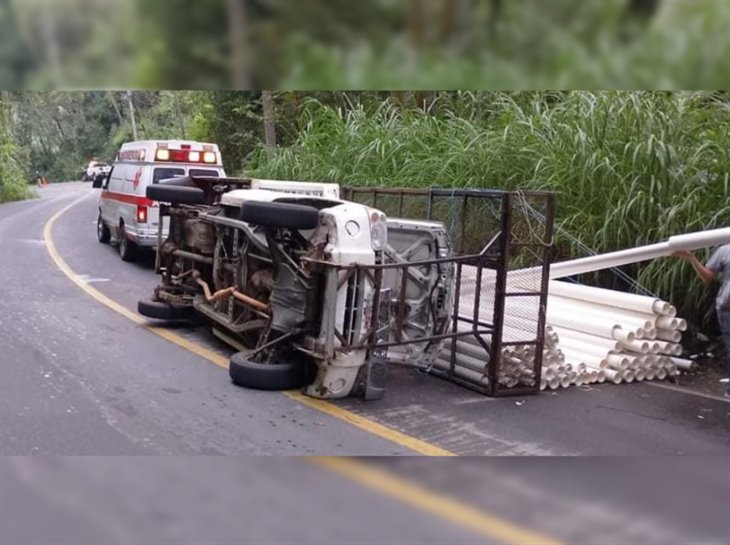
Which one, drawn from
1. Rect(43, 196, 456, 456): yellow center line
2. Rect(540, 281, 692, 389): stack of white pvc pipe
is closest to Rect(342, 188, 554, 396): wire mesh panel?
Rect(540, 281, 692, 389): stack of white pvc pipe

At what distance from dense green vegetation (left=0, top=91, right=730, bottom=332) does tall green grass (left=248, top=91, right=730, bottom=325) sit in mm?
13

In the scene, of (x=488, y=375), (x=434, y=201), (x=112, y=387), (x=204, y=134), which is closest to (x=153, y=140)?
(x=204, y=134)

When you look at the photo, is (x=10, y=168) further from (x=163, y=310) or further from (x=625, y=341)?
(x=625, y=341)

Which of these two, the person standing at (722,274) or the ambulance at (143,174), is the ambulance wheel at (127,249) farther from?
the person standing at (722,274)

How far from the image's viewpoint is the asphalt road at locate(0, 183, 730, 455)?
4895 millimetres

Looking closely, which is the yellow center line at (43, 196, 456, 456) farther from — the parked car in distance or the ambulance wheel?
the parked car in distance

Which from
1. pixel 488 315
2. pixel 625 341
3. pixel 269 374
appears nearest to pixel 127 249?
pixel 269 374

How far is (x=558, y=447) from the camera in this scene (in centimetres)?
500

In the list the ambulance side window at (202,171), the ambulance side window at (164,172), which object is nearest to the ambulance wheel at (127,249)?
the ambulance side window at (164,172)

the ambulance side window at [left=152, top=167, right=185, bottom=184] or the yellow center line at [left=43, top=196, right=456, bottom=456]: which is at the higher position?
the ambulance side window at [left=152, top=167, right=185, bottom=184]

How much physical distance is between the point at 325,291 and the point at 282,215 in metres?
0.62

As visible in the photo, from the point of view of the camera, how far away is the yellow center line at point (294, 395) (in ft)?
16.3

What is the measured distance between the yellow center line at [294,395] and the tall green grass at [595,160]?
2.67 m

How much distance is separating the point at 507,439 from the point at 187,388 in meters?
2.42
